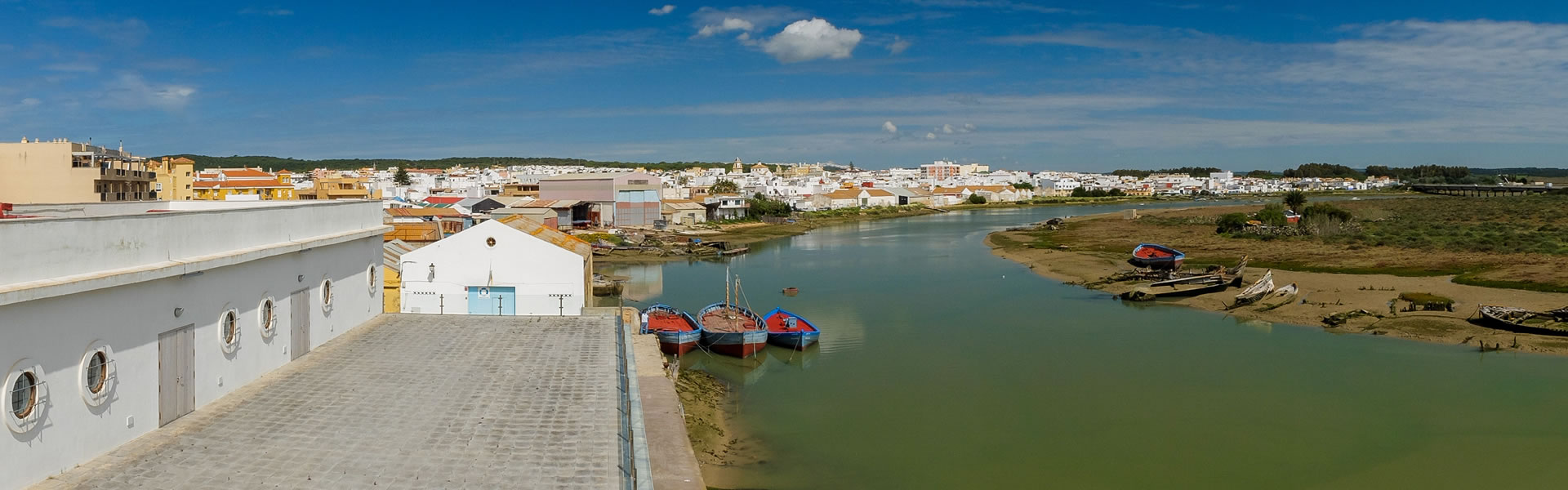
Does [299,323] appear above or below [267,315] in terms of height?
below

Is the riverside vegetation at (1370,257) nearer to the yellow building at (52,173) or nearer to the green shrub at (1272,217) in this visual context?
the green shrub at (1272,217)

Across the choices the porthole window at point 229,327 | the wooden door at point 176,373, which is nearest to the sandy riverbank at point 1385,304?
the porthole window at point 229,327

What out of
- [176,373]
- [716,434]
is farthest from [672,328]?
[176,373]

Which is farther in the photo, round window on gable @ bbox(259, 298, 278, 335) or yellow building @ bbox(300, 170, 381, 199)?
yellow building @ bbox(300, 170, 381, 199)

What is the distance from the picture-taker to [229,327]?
30.1 feet

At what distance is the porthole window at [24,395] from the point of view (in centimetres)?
608

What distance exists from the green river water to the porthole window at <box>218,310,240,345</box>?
623 cm

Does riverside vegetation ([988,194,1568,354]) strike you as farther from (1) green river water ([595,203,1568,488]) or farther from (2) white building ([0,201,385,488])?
(2) white building ([0,201,385,488])

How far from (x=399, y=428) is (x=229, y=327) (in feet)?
7.91

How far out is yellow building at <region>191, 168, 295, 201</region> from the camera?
149 feet

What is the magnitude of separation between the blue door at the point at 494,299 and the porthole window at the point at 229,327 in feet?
21.0

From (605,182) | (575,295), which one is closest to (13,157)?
(575,295)

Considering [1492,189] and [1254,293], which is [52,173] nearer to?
[1254,293]

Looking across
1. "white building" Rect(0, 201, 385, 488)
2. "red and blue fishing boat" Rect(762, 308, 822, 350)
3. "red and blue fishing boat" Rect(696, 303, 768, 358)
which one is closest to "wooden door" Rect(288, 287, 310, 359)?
"white building" Rect(0, 201, 385, 488)
